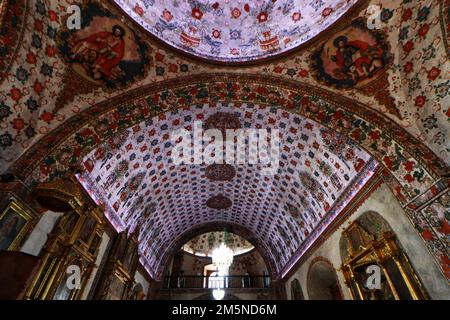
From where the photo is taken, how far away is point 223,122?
Result: 8.02 m

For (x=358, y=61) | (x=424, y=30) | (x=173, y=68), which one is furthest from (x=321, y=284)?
(x=173, y=68)

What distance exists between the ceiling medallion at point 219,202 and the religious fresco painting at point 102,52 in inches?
308

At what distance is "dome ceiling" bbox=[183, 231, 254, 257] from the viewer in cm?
1934

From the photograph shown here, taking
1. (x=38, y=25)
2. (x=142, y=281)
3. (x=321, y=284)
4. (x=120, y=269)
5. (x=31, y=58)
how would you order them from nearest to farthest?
(x=38, y=25), (x=31, y=58), (x=120, y=269), (x=321, y=284), (x=142, y=281)

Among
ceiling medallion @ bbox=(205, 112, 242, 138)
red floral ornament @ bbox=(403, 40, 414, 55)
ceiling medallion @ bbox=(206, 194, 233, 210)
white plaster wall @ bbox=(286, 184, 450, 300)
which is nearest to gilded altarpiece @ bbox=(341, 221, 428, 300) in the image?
white plaster wall @ bbox=(286, 184, 450, 300)

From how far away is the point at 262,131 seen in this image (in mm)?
8172

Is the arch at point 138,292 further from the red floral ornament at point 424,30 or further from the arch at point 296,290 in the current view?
the red floral ornament at point 424,30

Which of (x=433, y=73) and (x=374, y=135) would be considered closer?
(x=433, y=73)

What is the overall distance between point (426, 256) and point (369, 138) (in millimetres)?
2802

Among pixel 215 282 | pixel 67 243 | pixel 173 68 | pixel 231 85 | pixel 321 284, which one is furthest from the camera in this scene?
pixel 215 282

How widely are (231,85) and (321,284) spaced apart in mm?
8877

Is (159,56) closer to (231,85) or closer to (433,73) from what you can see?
(231,85)

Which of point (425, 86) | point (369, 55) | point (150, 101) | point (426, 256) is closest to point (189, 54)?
point (150, 101)
